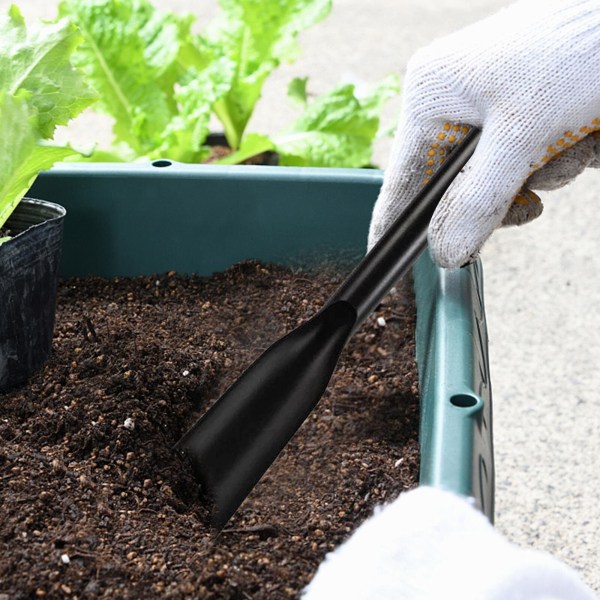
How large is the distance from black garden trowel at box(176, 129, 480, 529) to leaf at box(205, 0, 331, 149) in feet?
2.15

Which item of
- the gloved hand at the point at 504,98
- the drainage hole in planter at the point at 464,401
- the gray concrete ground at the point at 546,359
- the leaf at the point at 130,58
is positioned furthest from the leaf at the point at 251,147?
the drainage hole in planter at the point at 464,401

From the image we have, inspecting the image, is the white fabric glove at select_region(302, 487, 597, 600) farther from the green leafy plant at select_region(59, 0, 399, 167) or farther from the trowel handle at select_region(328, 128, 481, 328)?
the green leafy plant at select_region(59, 0, 399, 167)

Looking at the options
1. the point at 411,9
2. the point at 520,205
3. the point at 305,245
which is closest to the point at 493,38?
the point at 520,205

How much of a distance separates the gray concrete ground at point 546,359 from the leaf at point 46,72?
0.72 meters

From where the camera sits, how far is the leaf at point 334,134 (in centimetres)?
130

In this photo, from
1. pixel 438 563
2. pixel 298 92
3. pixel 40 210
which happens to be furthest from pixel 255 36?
pixel 438 563

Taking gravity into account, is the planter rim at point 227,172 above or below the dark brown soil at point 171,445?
above

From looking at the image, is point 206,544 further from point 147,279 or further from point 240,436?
point 147,279

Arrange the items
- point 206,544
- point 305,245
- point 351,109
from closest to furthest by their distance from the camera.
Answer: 1. point 206,544
2. point 305,245
3. point 351,109

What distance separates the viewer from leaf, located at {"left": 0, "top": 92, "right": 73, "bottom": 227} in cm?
70

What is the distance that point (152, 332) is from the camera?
897 millimetres

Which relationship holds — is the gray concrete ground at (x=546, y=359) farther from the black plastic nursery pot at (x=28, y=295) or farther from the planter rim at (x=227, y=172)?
the black plastic nursery pot at (x=28, y=295)

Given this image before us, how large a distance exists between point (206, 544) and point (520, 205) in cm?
44

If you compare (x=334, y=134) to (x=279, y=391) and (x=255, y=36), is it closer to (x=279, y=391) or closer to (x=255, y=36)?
(x=255, y=36)
